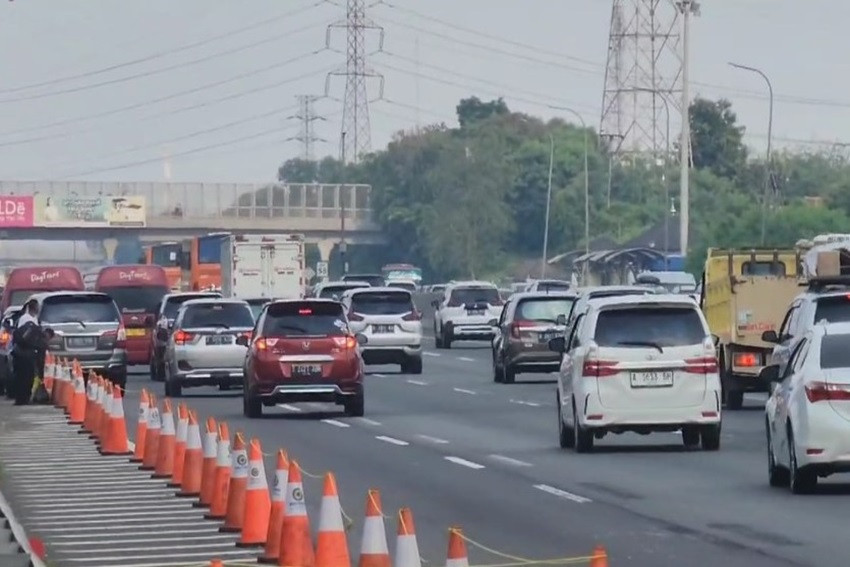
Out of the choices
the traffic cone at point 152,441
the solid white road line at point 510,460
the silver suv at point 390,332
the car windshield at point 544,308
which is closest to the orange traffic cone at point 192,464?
the traffic cone at point 152,441

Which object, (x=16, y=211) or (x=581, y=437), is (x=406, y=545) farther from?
(x=16, y=211)

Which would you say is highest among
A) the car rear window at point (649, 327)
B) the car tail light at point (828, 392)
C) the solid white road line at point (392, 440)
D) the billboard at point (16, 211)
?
the billboard at point (16, 211)

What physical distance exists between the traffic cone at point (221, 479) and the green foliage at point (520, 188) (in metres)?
110

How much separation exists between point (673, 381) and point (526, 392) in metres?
16.5

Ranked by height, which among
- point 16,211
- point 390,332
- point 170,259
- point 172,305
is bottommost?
point 390,332

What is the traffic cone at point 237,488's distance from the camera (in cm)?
1800

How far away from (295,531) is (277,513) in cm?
76

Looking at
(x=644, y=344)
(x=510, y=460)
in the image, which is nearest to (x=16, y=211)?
(x=644, y=344)

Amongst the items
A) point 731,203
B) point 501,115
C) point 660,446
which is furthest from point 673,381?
point 501,115

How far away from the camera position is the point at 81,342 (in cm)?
4356

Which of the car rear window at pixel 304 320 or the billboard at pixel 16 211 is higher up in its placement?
the billboard at pixel 16 211

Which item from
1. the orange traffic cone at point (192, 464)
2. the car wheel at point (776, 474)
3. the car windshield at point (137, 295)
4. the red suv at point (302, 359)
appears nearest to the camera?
the orange traffic cone at point (192, 464)

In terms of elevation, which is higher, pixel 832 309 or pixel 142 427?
pixel 832 309

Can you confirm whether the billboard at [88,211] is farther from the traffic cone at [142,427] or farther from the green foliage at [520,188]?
the traffic cone at [142,427]
